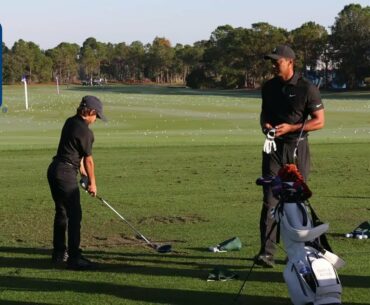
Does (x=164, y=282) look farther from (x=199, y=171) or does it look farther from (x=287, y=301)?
(x=199, y=171)

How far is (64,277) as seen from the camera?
295 inches

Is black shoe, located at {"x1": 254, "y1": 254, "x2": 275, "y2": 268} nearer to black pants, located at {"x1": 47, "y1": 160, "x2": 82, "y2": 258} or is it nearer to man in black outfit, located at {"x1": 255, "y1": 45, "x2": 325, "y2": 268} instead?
man in black outfit, located at {"x1": 255, "y1": 45, "x2": 325, "y2": 268}

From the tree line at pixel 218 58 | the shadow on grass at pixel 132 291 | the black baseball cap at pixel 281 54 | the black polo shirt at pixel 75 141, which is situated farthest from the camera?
the tree line at pixel 218 58

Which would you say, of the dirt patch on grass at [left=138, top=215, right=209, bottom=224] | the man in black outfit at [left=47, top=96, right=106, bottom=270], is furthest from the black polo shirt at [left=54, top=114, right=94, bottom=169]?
the dirt patch on grass at [left=138, top=215, right=209, bottom=224]

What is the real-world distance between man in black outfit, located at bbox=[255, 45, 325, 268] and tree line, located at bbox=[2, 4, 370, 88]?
→ 7241 cm

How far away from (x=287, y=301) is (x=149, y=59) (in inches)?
6093

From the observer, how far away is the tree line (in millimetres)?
109188

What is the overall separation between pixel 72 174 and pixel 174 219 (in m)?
2.83

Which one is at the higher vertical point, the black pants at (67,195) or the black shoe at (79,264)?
the black pants at (67,195)

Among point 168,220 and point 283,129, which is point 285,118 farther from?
point 168,220

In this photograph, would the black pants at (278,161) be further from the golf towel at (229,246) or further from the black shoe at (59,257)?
the black shoe at (59,257)

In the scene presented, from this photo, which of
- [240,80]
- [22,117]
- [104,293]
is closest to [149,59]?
[240,80]

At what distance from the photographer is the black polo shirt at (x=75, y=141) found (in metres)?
7.92

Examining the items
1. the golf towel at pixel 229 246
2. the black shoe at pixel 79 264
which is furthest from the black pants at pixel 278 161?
the black shoe at pixel 79 264
